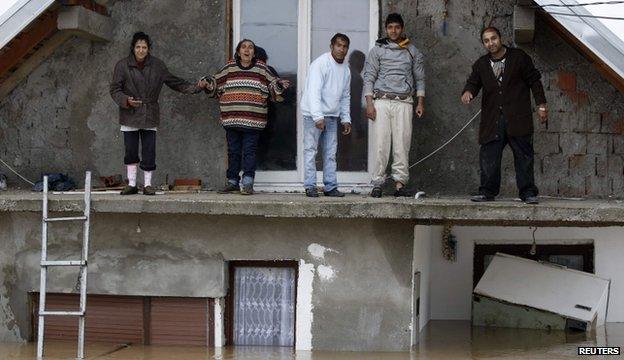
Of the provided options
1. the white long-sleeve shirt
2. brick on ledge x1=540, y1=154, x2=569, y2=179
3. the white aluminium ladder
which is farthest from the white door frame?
the white aluminium ladder

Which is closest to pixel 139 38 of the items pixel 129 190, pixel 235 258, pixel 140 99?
pixel 140 99

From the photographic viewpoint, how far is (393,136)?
40.7ft

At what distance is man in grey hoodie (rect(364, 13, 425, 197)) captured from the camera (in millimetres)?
12352

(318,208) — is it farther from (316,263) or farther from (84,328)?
(84,328)

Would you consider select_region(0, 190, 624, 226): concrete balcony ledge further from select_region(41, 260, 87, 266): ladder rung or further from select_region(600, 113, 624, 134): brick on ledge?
select_region(600, 113, 624, 134): brick on ledge

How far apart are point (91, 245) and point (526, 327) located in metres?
5.12

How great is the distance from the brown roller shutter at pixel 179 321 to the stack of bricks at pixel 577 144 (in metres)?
4.08

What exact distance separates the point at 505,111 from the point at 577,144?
58.7 inches

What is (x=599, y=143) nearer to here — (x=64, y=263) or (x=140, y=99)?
(x=140, y=99)

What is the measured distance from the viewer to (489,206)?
36.8 feet

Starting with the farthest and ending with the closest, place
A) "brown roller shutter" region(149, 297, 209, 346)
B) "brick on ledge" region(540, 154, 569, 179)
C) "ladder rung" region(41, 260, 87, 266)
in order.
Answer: "brick on ledge" region(540, 154, 569, 179), "brown roller shutter" region(149, 297, 209, 346), "ladder rung" region(41, 260, 87, 266)

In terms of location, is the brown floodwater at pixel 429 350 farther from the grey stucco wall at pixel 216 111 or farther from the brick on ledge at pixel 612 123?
the brick on ledge at pixel 612 123

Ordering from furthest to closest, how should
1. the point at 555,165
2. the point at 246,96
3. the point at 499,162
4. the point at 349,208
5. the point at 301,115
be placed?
the point at 301,115
the point at 555,165
the point at 246,96
the point at 499,162
the point at 349,208

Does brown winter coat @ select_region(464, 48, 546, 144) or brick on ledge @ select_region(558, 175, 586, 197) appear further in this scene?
brick on ledge @ select_region(558, 175, 586, 197)
